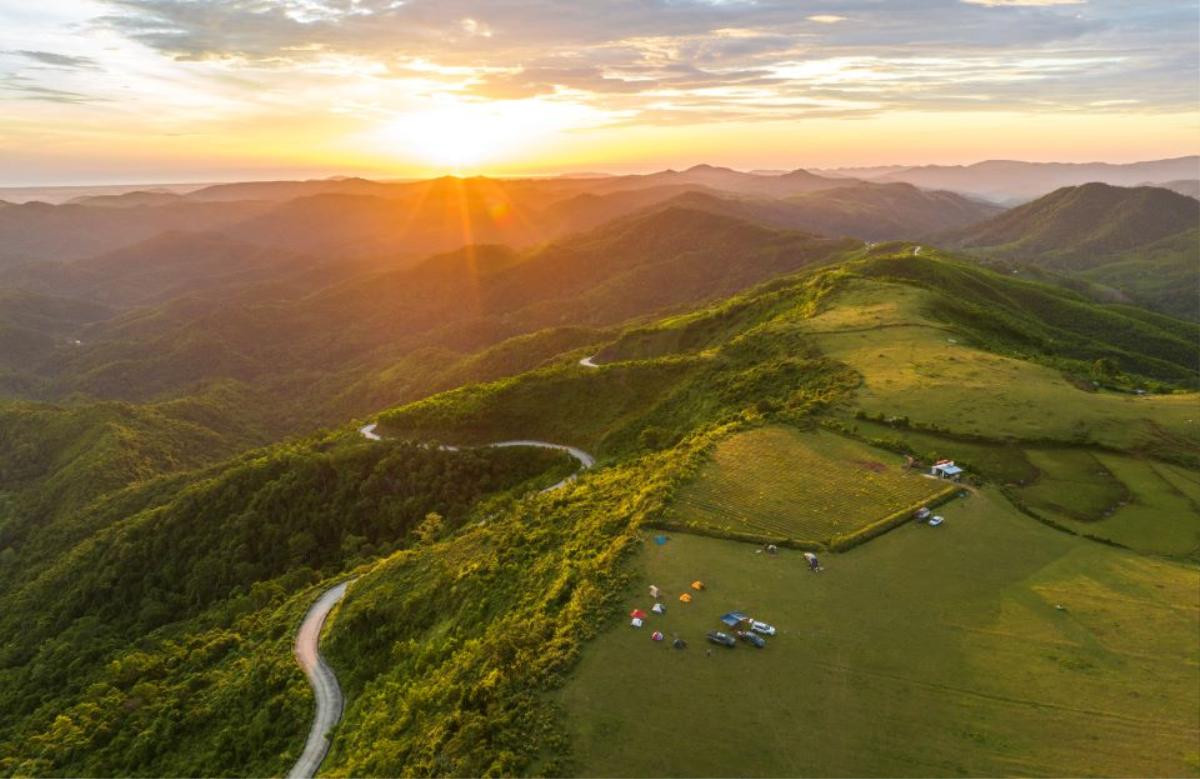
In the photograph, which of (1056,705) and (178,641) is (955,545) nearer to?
(1056,705)

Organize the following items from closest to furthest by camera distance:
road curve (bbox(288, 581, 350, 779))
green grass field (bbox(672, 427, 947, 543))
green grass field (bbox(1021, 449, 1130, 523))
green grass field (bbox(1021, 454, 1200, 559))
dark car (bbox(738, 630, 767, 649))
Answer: dark car (bbox(738, 630, 767, 649))
road curve (bbox(288, 581, 350, 779))
green grass field (bbox(1021, 454, 1200, 559))
green grass field (bbox(672, 427, 947, 543))
green grass field (bbox(1021, 449, 1130, 523))

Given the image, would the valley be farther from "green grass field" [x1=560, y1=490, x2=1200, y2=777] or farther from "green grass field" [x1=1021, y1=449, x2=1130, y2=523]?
"green grass field" [x1=1021, y1=449, x2=1130, y2=523]

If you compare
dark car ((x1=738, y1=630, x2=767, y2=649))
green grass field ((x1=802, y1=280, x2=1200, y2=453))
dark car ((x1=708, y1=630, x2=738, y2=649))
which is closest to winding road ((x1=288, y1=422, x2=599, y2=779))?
dark car ((x1=708, y1=630, x2=738, y2=649))

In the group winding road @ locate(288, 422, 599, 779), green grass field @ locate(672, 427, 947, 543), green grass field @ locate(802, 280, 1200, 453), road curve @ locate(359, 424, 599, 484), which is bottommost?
winding road @ locate(288, 422, 599, 779)

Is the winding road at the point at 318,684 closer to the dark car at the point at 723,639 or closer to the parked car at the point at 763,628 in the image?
the dark car at the point at 723,639

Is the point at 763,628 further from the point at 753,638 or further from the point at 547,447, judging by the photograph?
the point at 547,447

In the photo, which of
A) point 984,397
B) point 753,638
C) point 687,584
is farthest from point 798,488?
point 984,397
